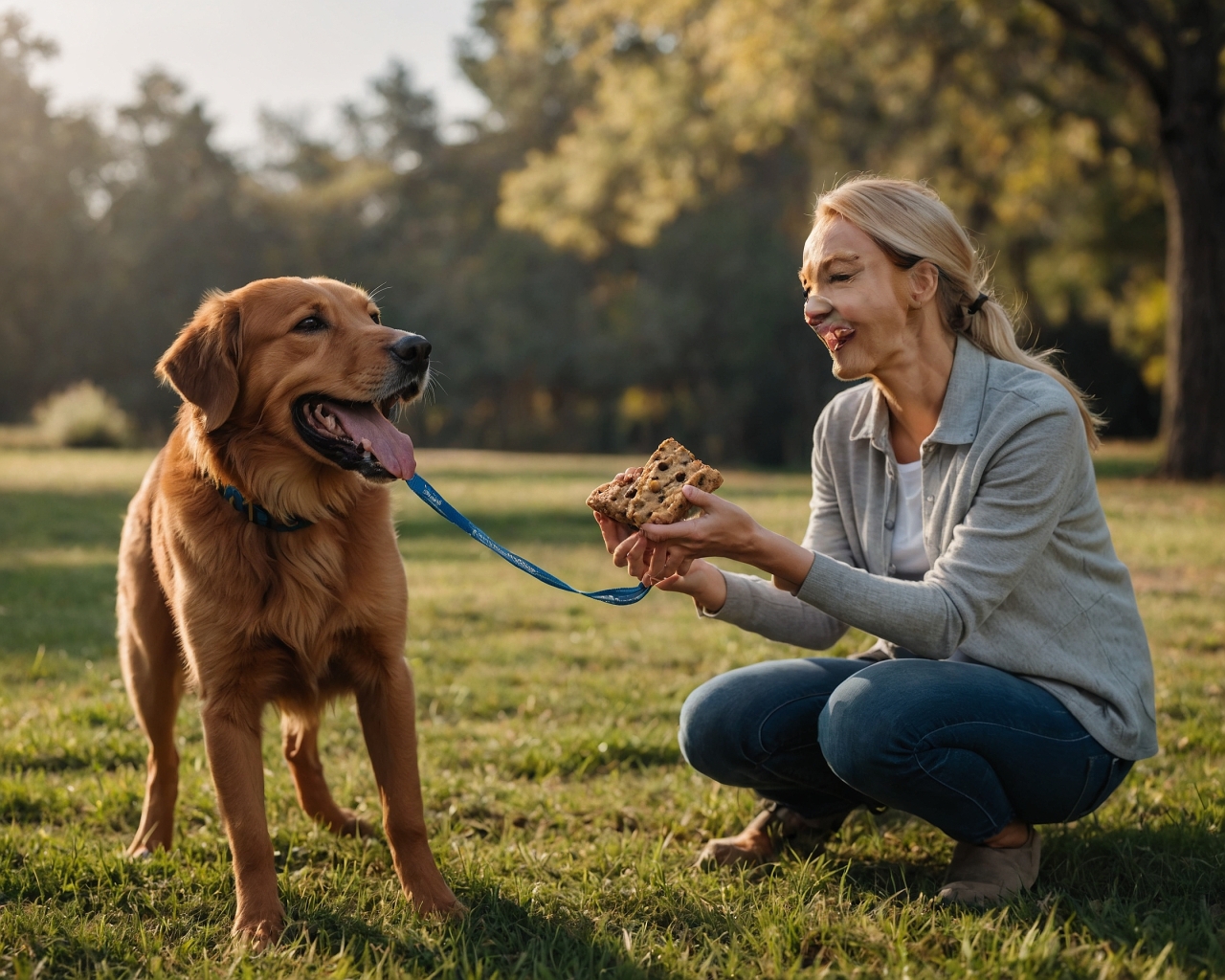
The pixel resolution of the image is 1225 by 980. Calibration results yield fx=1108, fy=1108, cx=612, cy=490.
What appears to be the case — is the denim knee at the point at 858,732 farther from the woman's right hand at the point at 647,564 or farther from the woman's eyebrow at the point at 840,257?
the woman's eyebrow at the point at 840,257

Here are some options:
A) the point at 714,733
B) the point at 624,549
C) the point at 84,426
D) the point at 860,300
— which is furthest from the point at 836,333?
the point at 84,426

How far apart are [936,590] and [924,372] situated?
2.29 feet

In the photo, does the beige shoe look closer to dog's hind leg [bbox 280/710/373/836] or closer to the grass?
the grass

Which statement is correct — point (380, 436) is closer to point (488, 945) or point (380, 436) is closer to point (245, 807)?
point (245, 807)

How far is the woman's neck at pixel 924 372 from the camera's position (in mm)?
3217

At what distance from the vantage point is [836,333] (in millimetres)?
3172

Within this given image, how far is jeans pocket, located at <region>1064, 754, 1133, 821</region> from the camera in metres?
2.97

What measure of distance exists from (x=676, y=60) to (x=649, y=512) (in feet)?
55.1

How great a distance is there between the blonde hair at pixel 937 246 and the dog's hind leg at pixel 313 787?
221 centimetres

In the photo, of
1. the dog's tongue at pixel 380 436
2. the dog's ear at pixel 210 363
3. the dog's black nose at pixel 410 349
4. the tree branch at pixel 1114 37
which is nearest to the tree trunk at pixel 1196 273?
the tree branch at pixel 1114 37

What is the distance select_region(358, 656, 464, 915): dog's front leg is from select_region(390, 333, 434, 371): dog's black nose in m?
0.90

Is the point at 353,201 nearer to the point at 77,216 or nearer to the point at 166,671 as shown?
the point at 77,216

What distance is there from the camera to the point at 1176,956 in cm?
236

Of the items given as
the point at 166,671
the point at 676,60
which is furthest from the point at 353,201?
the point at 166,671
